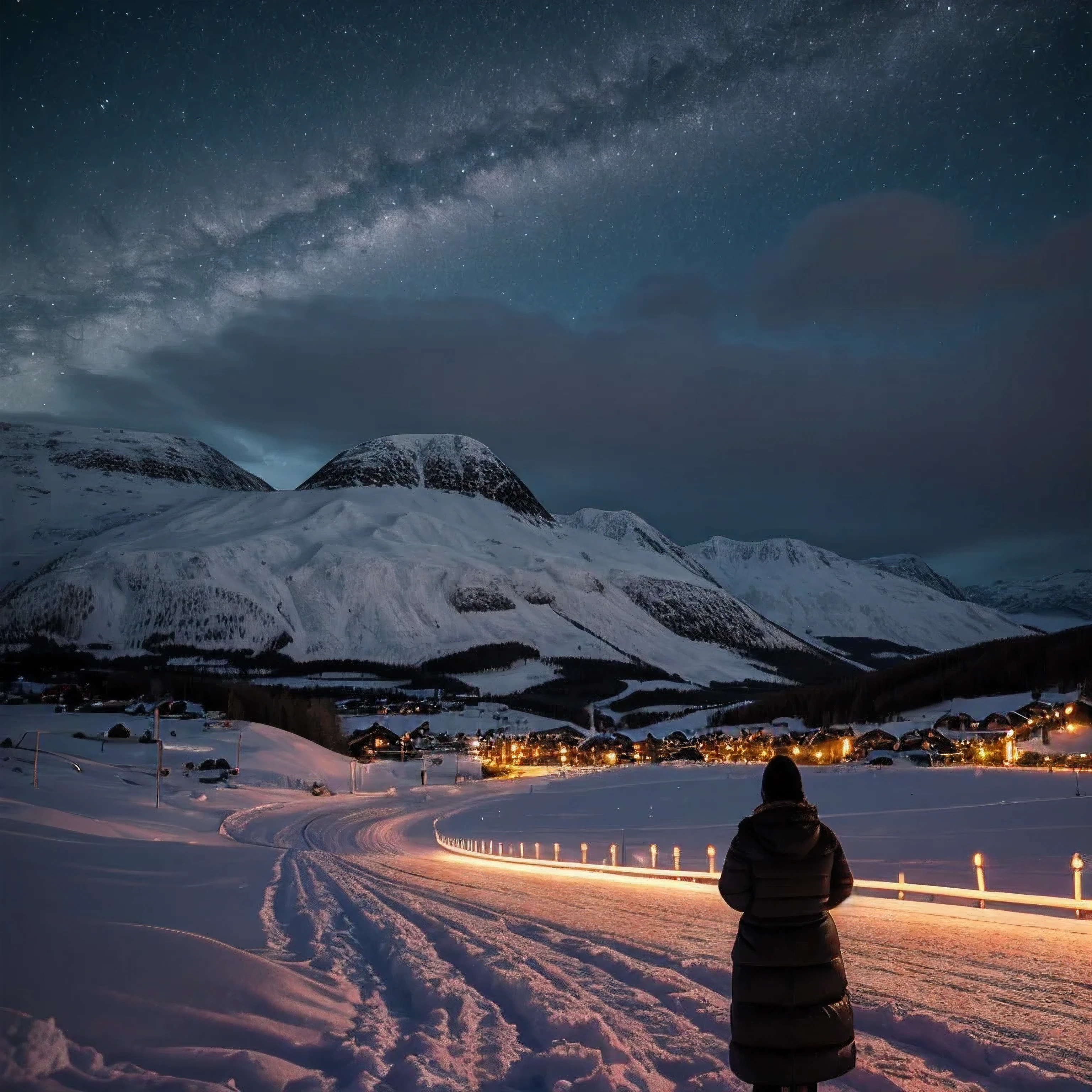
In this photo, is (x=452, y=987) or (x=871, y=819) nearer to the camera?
(x=452, y=987)

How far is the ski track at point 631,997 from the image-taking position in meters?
6.95

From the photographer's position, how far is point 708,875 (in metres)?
22.7

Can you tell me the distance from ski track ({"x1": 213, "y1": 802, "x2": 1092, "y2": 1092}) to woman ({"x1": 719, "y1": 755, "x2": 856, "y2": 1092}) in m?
1.47

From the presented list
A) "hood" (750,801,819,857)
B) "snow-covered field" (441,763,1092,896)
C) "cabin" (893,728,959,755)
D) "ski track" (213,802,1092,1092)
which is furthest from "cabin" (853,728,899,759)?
"hood" (750,801,819,857)

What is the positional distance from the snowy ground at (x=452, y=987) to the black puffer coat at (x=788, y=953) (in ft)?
5.10

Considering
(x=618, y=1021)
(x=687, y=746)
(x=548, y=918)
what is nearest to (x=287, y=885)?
(x=548, y=918)

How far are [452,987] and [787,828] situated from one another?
5726 mm

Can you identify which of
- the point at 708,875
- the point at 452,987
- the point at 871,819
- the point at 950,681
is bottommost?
the point at 871,819

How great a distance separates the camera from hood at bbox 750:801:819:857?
18.1ft

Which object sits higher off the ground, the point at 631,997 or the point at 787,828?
the point at 787,828

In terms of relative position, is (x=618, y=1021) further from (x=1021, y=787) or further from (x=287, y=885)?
(x=1021, y=787)

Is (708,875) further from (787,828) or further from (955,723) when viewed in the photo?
(955,723)

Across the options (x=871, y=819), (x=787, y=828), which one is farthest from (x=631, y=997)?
(x=871, y=819)

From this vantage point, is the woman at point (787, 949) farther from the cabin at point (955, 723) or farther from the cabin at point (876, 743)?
the cabin at point (955, 723)
